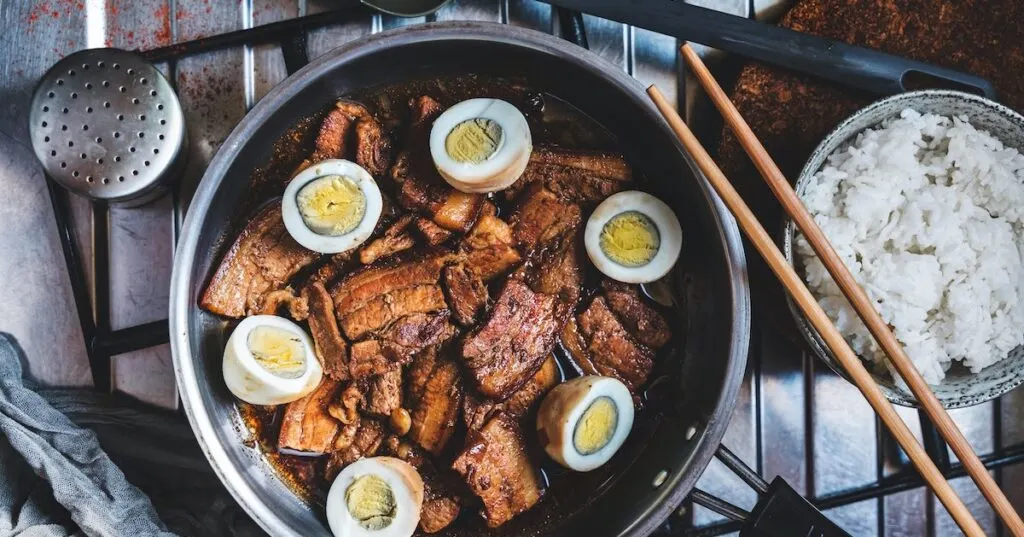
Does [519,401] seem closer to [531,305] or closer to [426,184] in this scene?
[531,305]

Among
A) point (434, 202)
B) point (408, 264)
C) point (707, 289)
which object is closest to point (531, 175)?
point (434, 202)

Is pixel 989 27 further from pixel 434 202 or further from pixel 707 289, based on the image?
pixel 434 202

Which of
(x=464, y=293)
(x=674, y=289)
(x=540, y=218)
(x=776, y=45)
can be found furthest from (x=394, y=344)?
(x=776, y=45)

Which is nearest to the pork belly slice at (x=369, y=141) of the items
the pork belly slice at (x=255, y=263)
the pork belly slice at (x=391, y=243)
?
the pork belly slice at (x=391, y=243)

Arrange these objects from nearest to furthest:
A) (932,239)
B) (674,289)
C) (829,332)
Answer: (829,332) < (932,239) < (674,289)

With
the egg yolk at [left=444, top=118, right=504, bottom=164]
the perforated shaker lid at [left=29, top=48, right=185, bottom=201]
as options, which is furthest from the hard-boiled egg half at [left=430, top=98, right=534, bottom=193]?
the perforated shaker lid at [left=29, top=48, right=185, bottom=201]

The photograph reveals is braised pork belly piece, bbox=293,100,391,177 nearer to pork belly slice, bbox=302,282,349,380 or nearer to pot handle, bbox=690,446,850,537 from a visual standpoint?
pork belly slice, bbox=302,282,349,380

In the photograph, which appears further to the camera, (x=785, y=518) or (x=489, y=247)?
(x=489, y=247)
